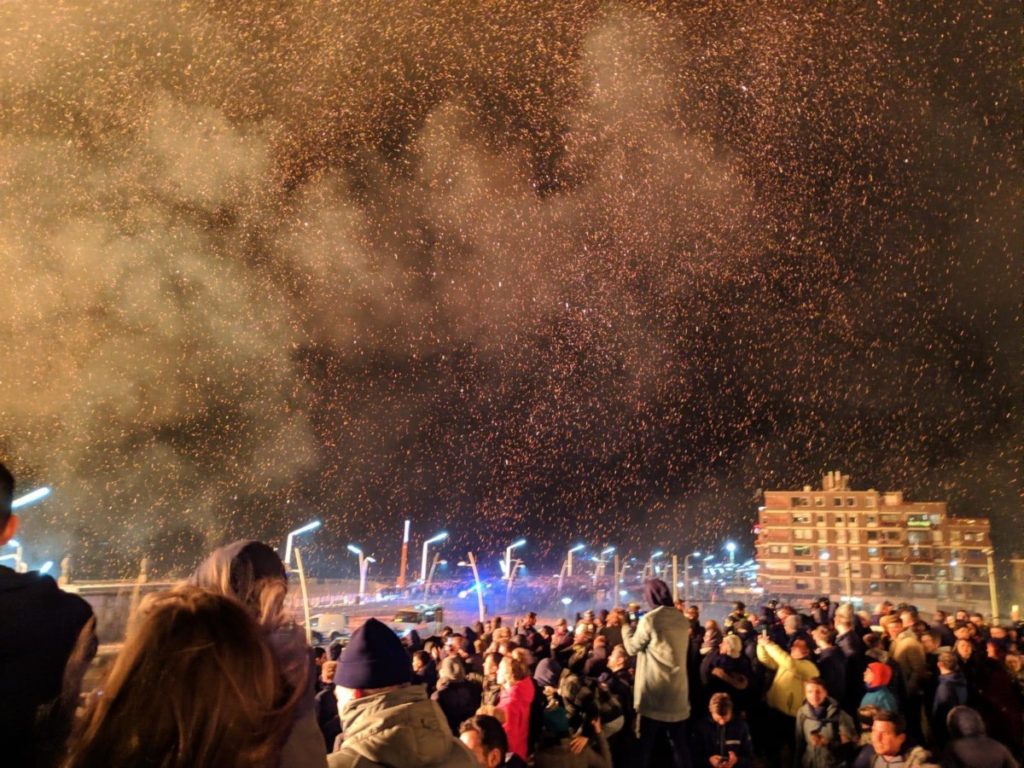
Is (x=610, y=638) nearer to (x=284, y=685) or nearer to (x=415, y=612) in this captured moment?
(x=284, y=685)

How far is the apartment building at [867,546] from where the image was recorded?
108 m

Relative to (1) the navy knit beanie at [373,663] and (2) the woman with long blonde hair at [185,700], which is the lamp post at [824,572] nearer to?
(1) the navy knit beanie at [373,663]

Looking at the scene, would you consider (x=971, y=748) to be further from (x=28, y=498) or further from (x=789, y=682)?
(x=28, y=498)

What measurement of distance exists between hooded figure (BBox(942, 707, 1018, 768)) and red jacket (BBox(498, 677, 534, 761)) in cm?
293

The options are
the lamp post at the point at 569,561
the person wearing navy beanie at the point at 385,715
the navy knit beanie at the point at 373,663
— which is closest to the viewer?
Answer: the person wearing navy beanie at the point at 385,715

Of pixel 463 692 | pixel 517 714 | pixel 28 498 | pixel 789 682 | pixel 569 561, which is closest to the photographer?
pixel 517 714

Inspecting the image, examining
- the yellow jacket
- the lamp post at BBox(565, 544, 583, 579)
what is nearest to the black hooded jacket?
the yellow jacket

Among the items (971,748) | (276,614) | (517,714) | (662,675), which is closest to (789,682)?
(662,675)

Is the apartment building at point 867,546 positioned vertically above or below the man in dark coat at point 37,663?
above

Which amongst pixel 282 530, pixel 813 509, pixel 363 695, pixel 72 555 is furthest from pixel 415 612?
pixel 813 509

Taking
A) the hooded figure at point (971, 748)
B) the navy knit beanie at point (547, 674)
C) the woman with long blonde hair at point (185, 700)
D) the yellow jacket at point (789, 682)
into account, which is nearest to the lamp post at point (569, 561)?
the navy knit beanie at point (547, 674)

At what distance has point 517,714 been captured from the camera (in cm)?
581

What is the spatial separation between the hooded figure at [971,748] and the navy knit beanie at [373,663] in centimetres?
447

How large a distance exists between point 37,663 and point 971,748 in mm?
5781
